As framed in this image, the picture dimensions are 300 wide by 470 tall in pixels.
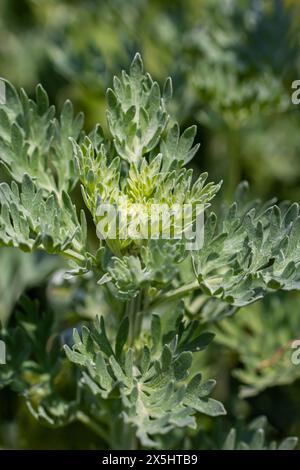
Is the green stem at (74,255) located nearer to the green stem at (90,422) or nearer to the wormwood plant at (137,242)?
the wormwood plant at (137,242)

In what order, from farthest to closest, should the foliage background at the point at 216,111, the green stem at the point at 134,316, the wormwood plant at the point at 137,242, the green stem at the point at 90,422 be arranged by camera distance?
1. the foliage background at the point at 216,111
2. the green stem at the point at 90,422
3. the green stem at the point at 134,316
4. the wormwood plant at the point at 137,242

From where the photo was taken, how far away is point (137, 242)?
0.94m

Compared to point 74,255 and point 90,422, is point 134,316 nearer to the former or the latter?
point 74,255

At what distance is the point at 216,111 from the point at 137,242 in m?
0.67

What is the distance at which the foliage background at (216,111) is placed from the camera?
133cm

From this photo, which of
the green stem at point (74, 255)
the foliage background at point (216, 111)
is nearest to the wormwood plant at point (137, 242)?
the green stem at point (74, 255)

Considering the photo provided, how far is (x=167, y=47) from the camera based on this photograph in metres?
1.73

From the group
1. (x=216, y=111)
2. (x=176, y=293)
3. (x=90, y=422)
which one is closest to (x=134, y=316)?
(x=176, y=293)

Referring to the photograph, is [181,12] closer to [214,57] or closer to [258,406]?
[214,57]

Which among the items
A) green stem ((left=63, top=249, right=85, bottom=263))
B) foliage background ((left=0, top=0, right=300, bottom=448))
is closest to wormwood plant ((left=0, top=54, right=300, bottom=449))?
green stem ((left=63, top=249, right=85, bottom=263))

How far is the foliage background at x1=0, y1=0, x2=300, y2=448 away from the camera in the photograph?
133cm

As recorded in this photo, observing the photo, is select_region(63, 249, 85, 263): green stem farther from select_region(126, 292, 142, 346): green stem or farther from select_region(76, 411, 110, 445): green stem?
select_region(76, 411, 110, 445): green stem

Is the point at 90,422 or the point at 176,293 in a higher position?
the point at 176,293

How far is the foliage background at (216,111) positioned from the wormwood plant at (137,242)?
0.89ft
